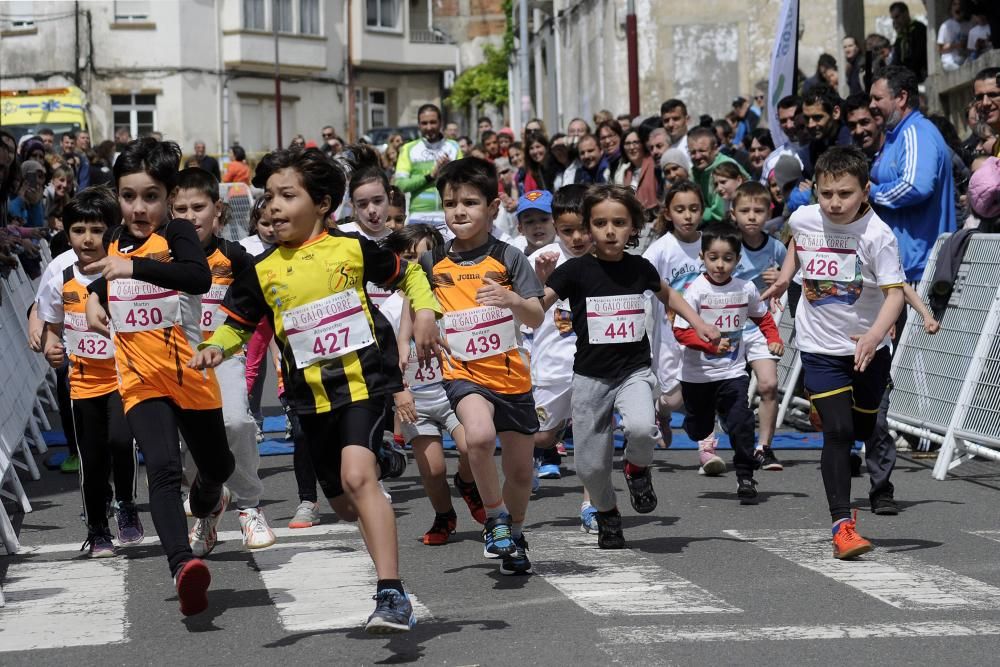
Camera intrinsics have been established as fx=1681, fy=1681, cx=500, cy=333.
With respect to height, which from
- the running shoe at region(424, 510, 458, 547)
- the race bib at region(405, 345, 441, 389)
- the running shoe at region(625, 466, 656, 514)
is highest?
the race bib at region(405, 345, 441, 389)

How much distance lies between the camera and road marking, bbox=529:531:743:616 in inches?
259

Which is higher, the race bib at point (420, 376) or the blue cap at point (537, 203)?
the blue cap at point (537, 203)

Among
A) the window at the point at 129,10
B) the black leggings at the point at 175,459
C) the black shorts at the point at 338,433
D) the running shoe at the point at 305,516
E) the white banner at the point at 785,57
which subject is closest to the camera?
the black shorts at the point at 338,433

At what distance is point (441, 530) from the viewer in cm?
848

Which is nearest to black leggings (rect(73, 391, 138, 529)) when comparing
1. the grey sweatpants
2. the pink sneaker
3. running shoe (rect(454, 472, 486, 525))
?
running shoe (rect(454, 472, 486, 525))

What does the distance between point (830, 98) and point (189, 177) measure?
6.11 metres

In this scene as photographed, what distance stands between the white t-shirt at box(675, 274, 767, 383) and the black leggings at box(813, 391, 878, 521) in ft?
7.61

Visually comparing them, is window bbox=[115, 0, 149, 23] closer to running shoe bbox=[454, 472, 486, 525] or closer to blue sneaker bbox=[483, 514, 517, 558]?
running shoe bbox=[454, 472, 486, 525]

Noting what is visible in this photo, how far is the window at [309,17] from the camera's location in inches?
2584

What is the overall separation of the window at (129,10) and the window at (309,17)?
836 cm

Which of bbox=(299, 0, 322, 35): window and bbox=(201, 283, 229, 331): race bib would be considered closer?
bbox=(201, 283, 229, 331): race bib

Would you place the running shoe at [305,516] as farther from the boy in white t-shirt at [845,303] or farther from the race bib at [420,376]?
the boy in white t-shirt at [845,303]

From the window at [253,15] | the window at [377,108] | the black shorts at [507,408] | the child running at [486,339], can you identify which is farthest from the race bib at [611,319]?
the window at [377,108]

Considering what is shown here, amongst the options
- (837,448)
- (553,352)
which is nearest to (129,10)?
(553,352)
